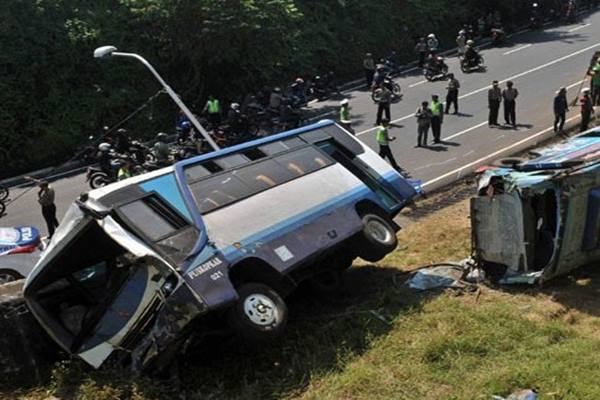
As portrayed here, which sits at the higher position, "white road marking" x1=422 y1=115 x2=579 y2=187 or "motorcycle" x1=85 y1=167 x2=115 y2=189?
"motorcycle" x1=85 y1=167 x2=115 y2=189

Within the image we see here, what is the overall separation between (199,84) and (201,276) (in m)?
19.8

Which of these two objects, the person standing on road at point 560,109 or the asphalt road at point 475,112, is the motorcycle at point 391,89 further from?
the person standing on road at point 560,109

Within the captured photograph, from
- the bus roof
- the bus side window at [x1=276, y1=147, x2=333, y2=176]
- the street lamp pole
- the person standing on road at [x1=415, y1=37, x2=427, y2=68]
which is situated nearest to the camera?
the bus roof

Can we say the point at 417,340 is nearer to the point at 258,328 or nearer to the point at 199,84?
the point at 258,328

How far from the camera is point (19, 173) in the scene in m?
22.3

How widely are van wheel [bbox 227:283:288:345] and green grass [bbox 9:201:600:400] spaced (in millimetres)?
599

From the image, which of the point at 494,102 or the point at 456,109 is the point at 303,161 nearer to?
the point at 494,102

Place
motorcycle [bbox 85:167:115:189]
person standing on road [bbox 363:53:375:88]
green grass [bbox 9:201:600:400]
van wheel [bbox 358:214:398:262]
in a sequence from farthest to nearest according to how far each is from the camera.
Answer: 1. person standing on road [bbox 363:53:375:88]
2. motorcycle [bbox 85:167:115:189]
3. van wheel [bbox 358:214:398:262]
4. green grass [bbox 9:201:600:400]

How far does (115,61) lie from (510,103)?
1469 cm

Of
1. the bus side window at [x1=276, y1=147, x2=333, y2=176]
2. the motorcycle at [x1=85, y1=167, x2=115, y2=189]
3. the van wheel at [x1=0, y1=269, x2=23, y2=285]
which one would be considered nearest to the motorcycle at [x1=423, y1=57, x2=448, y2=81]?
the motorcycle at [x1=85, y1=167, x2=115, y2=189]

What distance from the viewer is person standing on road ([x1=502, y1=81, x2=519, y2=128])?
70.3 feet

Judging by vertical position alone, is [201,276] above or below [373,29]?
above

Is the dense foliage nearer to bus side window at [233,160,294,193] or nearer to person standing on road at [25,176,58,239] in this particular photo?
person standing on road at [25,176,58,239]

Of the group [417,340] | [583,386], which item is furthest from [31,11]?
[583,386]
